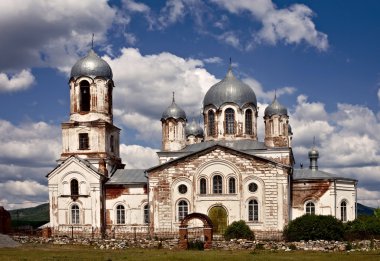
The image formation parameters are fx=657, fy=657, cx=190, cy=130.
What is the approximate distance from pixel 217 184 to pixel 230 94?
8.75 meters

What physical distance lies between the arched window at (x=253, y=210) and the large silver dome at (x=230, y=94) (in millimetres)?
9032

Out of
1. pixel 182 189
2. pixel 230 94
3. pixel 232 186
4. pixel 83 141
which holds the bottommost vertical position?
pixel 182 189

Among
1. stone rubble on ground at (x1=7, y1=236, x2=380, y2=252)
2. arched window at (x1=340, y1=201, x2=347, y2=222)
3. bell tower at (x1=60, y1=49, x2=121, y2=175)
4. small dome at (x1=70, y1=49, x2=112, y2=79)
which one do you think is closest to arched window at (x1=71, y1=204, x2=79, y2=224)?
bell tower at (x1=60, y1=49, x2=121, y2=175)

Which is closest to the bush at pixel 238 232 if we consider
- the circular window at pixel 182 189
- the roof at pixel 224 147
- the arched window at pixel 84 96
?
the circular window at pixel 182 189

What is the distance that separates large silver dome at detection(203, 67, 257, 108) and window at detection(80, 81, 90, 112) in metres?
9.48

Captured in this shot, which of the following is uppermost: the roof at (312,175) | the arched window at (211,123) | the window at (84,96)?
the window at (84,96)

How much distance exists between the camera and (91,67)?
171 feet

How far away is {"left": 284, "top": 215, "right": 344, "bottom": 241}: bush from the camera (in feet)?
140

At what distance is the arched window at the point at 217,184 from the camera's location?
155ft

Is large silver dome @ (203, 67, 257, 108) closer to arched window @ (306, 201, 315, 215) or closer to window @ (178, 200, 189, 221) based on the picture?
window @ (178, 200, 189, 221)

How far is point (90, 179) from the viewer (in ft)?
164

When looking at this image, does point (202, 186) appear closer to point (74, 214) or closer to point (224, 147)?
point (224, 147)

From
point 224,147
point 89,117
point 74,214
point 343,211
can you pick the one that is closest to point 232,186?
point 224,147

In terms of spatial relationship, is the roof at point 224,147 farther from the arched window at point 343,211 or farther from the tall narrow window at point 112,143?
the arched window at point 343,211
